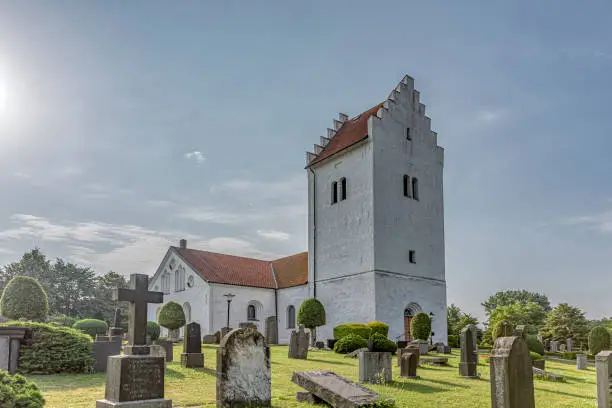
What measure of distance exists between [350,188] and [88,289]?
50732mm

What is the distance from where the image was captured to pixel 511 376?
7246 mm

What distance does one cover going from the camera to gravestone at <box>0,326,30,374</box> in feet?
43.6

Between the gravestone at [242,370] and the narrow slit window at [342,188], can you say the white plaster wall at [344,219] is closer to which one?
the narrow slit window at [342,188]

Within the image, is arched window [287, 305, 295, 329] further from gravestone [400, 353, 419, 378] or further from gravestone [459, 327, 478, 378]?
gravestone [400, 353, 419, 378]

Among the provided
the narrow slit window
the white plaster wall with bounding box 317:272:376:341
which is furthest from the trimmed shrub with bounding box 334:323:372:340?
the narrow slit window

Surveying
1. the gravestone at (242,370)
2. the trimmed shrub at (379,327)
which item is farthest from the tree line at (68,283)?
the gravestone at (242,370)

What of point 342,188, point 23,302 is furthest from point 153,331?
point 342,188

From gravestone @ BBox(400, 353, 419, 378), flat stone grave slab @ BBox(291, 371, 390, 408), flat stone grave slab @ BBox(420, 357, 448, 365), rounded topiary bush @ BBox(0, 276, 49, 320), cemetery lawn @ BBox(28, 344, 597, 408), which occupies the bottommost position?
flat stone grave slab @ BBox(420, 357, 448, 365)

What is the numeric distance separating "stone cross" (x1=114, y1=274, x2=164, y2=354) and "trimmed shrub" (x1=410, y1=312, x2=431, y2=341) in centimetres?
2079

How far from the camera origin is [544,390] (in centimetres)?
1285

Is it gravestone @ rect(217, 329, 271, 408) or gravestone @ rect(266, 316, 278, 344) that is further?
gravestone @ rect(266, 316, 278, 344)

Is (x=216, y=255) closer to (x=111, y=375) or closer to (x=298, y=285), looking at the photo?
(x=298, y=285)

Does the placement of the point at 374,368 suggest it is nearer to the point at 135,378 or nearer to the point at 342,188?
the point at 135,378

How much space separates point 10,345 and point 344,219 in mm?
21962
